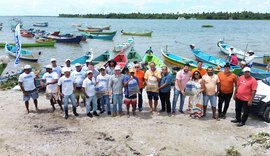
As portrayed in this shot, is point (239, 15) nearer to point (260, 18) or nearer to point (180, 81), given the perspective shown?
point (260, 18)

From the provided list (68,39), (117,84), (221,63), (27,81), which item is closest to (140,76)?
(117,84)

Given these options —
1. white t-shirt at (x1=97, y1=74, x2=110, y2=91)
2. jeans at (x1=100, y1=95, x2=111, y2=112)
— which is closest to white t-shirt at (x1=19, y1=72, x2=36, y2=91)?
white t-shirt at (x1=97, y1=74, x2=110, y2=91)

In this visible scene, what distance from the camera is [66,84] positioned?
29.1 feet

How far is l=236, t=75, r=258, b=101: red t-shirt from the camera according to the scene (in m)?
8.05

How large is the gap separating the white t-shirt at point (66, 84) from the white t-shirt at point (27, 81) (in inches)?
41.8

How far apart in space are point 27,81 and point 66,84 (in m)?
1.37

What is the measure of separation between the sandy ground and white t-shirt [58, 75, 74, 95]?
0.91 meters

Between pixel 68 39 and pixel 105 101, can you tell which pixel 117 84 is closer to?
pixel 105 101

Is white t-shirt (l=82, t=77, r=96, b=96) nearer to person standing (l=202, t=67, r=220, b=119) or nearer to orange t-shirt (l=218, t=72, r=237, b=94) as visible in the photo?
person standing (l=202, t=67, r=220, b=119)

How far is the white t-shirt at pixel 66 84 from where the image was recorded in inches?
348

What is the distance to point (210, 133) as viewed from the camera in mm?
8039

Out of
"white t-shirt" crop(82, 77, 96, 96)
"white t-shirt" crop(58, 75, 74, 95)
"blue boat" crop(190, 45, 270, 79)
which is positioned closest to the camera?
"white t-shirt" crop(58, 75, 74, 95)

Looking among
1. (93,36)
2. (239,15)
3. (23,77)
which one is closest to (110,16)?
(239,15)

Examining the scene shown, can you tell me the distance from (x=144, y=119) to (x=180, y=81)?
166cm
